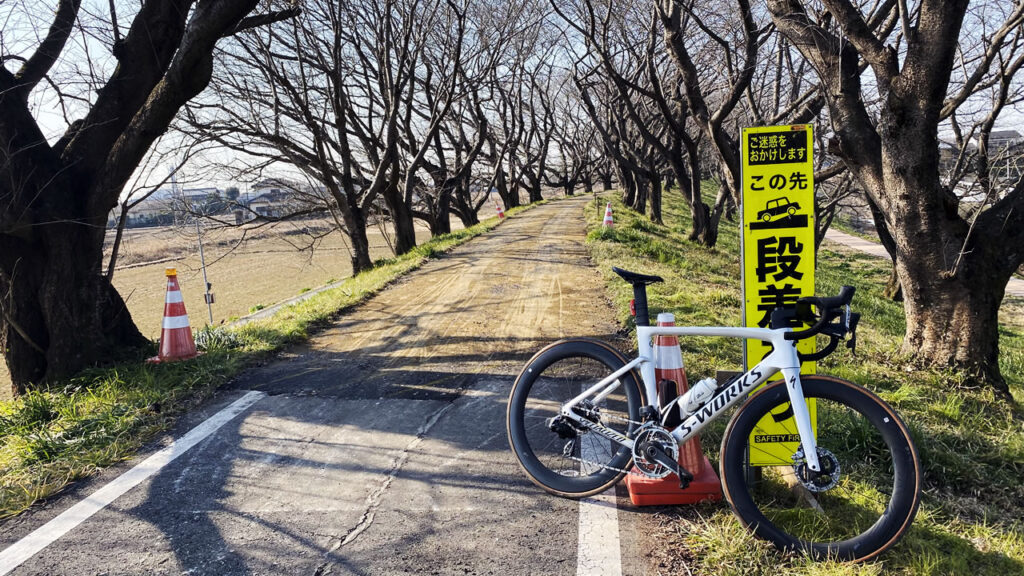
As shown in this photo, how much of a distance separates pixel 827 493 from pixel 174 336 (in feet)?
18.1

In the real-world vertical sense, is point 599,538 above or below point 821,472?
below

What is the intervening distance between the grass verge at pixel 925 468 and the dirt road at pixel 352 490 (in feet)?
1.23

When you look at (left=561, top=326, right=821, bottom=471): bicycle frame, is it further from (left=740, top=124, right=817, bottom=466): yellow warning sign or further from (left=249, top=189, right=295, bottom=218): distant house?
(left=249, top=189, right=295, bottom=218): distant house

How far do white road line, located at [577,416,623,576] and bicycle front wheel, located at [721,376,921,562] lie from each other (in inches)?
22.8

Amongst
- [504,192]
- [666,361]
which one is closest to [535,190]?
[504,192]

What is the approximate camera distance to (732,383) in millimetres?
2809

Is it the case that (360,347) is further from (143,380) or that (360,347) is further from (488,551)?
(488,551)

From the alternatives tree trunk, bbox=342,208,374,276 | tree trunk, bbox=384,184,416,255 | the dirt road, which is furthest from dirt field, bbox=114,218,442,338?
the dirt road

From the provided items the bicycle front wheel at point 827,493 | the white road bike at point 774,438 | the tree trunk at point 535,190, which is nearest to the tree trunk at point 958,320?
the white road bike at point 774,438

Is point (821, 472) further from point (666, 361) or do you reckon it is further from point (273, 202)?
point (273, 202)

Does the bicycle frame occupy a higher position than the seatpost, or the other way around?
the seatpost

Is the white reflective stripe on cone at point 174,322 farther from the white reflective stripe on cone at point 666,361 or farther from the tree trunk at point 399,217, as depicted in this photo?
the tree trunk at point 399,217

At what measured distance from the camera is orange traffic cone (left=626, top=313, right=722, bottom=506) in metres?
3.00

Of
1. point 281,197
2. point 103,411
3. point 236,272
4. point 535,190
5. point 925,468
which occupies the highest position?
point 535,190
